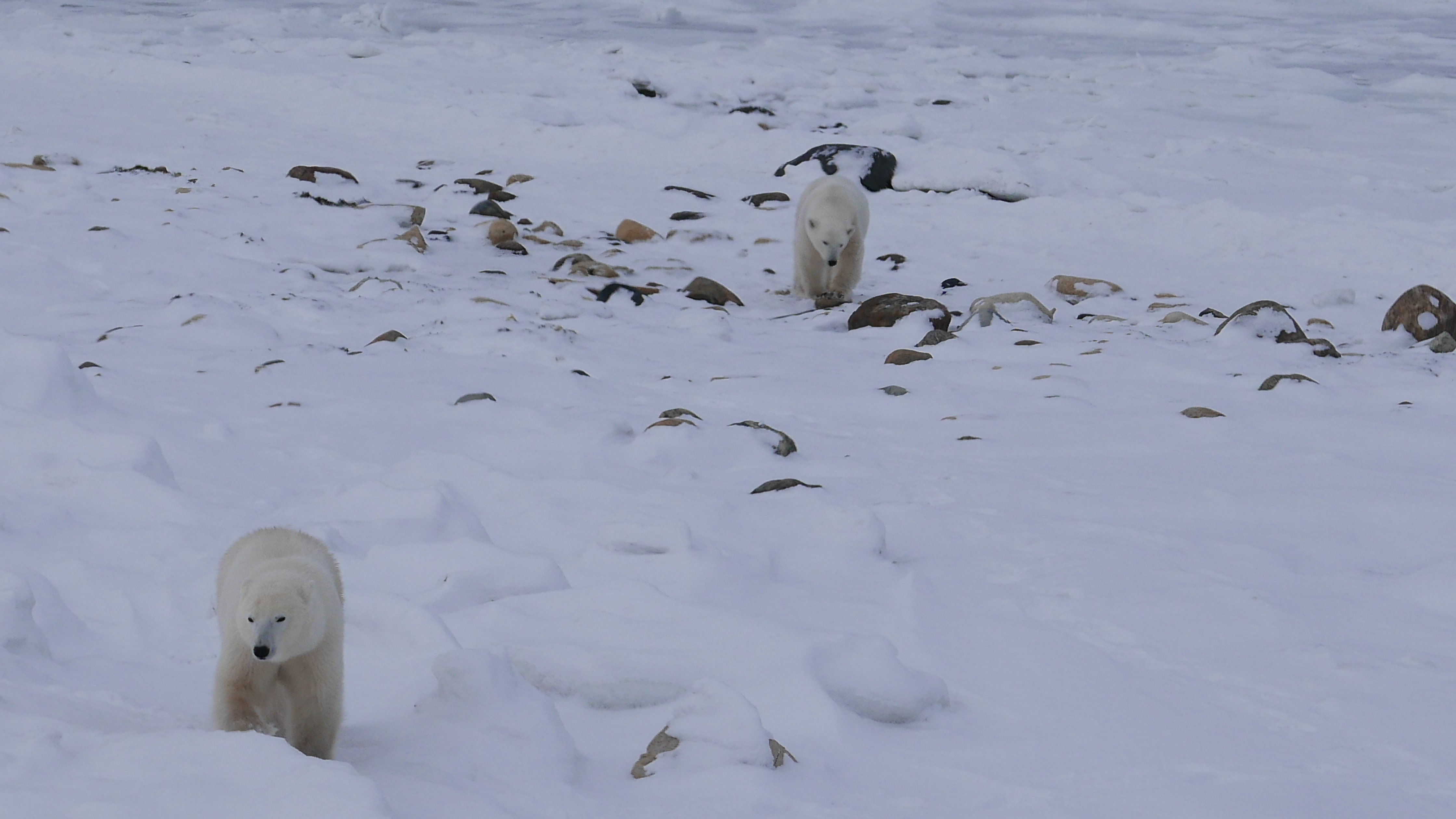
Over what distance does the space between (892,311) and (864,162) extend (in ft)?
14.3

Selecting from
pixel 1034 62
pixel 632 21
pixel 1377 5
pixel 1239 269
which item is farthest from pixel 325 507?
pixel 1377 5

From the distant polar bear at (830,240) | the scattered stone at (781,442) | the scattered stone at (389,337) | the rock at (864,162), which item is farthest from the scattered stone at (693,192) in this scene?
the scattered stone at (781,442)

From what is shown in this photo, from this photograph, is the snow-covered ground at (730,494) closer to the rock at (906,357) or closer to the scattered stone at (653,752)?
the scattered stone at (653,752)

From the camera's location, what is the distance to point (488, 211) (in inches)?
364

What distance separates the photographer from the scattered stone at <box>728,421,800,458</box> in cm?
452

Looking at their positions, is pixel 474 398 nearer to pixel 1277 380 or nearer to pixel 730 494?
pixel 730 494

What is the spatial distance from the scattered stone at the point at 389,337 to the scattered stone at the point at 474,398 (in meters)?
1.11

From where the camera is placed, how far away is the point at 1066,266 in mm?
8633

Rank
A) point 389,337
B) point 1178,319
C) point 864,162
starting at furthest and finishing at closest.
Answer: point 864,162 → point 1178,319 → point 389,337

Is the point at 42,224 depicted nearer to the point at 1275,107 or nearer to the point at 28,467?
Answer: the point at 28,467

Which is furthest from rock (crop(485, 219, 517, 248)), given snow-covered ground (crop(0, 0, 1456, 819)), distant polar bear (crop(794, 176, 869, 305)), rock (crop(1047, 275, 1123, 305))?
rock (crop(1047, 275, 1123, 305))

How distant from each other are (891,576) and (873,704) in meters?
0.84

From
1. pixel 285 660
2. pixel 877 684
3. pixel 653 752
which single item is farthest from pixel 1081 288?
pixel 285 660

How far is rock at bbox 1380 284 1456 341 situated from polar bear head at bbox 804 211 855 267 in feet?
9.81
